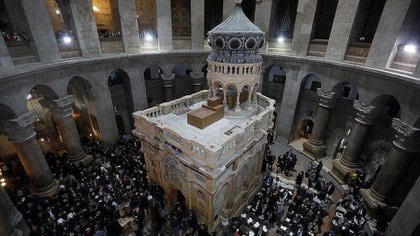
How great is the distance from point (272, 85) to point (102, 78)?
1631 cm

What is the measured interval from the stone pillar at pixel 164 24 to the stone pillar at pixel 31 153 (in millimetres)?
11467

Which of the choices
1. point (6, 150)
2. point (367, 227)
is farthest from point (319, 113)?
point (6, 150)

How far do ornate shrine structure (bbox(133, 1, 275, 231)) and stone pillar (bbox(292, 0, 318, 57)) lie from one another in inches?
275

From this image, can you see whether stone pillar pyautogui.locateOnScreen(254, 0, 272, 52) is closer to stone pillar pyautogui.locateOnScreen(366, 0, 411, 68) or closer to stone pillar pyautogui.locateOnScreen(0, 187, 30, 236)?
stone pillar pyautogui.locateOnScreen(366, 0, 411, 68)

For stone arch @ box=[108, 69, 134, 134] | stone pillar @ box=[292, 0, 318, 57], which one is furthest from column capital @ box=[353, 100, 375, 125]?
stone arch @ box=[108, 69, 134, 134]

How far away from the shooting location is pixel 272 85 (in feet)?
73.9

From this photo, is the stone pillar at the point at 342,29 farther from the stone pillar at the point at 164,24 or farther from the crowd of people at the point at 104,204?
the crowd of people at the point at 104,204

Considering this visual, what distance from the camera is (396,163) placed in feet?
40.7

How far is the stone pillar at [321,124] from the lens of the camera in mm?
17281

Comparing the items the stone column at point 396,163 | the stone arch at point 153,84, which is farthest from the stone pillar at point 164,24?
the stone column at point 396,163

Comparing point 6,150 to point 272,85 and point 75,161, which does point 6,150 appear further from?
point 272,85

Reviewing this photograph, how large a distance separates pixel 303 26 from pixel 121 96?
1784 centimetres

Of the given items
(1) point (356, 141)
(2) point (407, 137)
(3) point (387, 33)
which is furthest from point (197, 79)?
(2) point (407, 137)

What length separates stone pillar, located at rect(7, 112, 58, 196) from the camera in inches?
498
